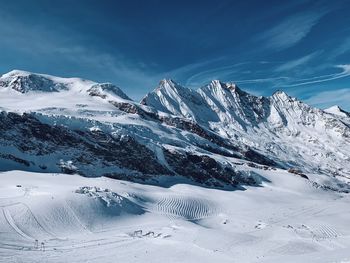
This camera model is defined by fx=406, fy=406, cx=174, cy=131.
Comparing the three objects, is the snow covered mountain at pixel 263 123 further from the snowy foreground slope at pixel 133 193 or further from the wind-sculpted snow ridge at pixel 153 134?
the snowy foreground slope at pixel 133 193

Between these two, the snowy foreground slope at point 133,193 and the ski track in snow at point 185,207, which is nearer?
the snowy foreground slope at point 133,193

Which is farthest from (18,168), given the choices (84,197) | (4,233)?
(4,233)

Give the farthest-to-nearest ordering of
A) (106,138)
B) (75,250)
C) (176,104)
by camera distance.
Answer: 1. (176,104)
2. (106,138)
3. (75,250)

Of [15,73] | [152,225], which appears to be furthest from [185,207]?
[15,73]

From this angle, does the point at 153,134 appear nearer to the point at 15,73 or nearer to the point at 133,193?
the point at 133,193

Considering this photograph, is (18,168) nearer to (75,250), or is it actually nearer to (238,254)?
(75,250)

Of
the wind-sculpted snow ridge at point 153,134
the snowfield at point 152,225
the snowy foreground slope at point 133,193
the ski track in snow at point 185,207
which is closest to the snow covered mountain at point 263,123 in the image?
the wind-sculpted snow ridge at point 153,134
